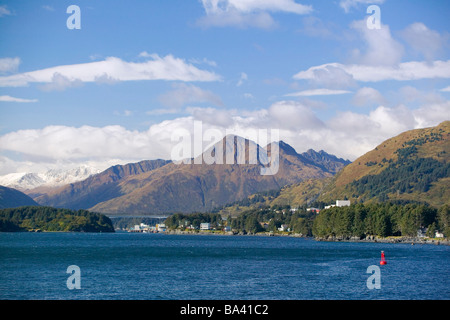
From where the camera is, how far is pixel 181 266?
107 metres
